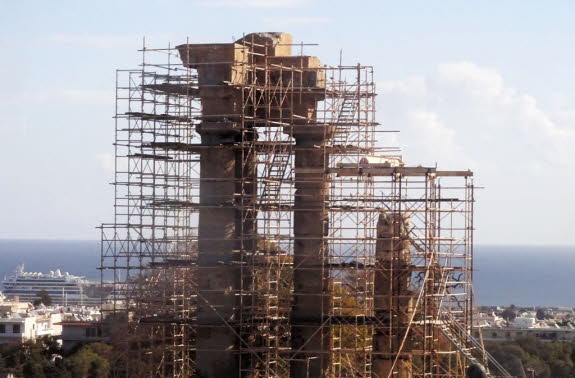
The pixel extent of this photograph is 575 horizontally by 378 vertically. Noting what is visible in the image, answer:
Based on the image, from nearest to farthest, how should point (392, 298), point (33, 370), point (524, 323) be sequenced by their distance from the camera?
1. point (392, 298)
2. point (33, 370)
3. point (524, 323)

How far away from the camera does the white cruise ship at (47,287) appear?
532 ft

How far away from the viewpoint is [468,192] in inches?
1227

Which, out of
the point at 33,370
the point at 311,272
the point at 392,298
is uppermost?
the point at 311,272

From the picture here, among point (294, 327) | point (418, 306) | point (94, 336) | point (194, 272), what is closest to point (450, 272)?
point (418, 306)

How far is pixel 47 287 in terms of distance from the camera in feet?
552

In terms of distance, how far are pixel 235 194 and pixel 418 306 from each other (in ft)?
13.9

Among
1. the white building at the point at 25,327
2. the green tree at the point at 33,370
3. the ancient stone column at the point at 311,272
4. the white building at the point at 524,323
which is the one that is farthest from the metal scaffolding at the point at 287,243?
the white building at the point at 524,323

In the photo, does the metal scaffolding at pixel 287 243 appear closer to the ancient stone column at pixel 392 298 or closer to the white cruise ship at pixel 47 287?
the ancient stone column at pixel 392 298

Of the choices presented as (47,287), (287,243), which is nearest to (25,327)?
(287,243)

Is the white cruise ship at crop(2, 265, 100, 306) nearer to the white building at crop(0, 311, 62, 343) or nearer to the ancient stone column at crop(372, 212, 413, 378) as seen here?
the white building at crop(0, 311, 62, 343)

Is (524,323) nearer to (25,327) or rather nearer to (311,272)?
(25,327)

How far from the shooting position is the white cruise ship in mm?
162250

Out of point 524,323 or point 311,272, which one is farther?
point 524,323

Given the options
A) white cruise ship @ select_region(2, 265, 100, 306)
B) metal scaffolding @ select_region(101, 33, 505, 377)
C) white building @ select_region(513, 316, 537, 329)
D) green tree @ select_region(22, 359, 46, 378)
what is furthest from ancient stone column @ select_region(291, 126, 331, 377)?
white cruise ship @ select_region(2, 265, 100, 306)
